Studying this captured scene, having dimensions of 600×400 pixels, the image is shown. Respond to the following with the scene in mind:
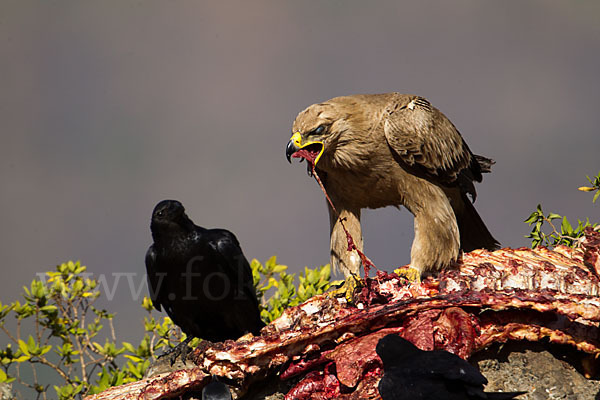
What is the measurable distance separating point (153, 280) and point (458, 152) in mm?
2906

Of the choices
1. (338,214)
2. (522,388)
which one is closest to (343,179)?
(338,214)

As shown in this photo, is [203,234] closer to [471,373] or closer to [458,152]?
[458,152]

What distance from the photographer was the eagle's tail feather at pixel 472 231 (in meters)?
5.38

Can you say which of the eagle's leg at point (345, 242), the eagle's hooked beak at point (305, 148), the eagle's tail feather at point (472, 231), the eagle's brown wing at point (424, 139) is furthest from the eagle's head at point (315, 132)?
the eagle's tail feather at point (472, 231)

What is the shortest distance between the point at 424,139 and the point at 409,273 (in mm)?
1098

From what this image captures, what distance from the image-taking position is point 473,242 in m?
5.43

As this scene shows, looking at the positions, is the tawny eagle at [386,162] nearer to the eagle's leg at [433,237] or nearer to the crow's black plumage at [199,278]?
the eagle's leg at [433,237]

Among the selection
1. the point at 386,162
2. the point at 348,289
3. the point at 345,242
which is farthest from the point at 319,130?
the point at 348,289

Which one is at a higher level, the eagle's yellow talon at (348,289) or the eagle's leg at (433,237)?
the eagle's leg at (433,237)

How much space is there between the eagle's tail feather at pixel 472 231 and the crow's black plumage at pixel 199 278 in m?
2.05

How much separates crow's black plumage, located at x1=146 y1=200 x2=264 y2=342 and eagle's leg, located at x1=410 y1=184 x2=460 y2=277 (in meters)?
1.49

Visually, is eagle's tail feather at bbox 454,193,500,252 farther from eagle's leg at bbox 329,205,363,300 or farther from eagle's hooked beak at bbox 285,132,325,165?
eagle's hooked beak at bbox 285,132,325,165

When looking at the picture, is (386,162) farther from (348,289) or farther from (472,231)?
(472,231)

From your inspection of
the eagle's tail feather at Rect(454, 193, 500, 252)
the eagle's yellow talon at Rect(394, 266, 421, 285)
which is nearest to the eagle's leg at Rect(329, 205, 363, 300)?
the eagle's yellow talon at Rect(394, 266, 421, 285)
